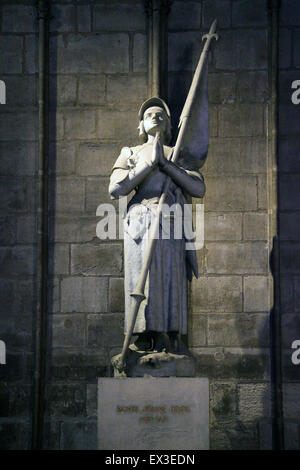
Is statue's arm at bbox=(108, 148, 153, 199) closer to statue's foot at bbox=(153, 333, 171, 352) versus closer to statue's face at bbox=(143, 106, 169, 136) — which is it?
statue's face at bbox=(143, 106, 169, 136)

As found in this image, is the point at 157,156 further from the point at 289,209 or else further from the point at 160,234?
the point at 289,209

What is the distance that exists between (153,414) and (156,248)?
127cm

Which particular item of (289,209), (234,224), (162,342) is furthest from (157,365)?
(289,209)

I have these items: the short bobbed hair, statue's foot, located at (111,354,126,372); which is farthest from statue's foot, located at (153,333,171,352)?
the short bobbed hair

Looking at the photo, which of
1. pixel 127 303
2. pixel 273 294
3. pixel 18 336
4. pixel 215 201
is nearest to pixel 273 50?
pixel 215 201

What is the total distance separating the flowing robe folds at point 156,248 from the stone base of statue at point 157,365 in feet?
0.65

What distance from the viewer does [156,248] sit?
702cm

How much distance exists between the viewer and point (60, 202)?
27.0ft

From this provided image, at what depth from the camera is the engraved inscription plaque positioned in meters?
6.64

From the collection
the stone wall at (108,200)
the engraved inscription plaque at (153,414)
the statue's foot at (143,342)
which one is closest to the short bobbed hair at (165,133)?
the stone wall at (108,200)

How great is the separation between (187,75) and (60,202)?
1647 millimetres

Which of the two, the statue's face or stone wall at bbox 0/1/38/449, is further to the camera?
stone wall at bbox 0/1/38/449

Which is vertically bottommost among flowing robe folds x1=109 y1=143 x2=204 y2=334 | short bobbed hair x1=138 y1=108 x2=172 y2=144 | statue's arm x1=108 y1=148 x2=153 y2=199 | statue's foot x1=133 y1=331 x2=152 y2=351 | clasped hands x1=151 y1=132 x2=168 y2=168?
statue's foot x1=133 y1=331 x2=152 y2=351

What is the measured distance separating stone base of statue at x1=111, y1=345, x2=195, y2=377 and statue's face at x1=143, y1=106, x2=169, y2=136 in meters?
1.85
